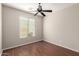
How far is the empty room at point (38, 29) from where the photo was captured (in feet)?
8.75

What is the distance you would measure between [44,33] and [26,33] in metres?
1.34

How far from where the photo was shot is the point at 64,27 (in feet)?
10.9

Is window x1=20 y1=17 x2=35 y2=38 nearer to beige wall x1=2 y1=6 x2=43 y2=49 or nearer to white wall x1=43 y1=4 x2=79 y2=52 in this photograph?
beige wall x1=2 y1=6 x2=43 y2=49

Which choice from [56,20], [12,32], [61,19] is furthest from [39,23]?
[12,32]

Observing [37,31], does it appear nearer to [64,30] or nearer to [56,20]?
[56,20]

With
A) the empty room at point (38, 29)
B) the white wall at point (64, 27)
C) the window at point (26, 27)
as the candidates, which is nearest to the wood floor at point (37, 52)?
the empty room at point (38, 29)

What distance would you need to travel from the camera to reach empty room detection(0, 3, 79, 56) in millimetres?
2667

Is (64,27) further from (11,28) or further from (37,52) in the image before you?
(11,28)

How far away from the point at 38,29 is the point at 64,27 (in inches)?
65.7

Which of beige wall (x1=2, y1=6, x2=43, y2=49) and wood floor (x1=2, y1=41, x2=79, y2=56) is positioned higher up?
beige wall (x1=2, y1=6, x2=43, y2=49)

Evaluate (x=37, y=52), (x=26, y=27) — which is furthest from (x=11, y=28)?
(x=37, y=52)

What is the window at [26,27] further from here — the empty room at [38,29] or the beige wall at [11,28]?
the beige wall at [11,28]

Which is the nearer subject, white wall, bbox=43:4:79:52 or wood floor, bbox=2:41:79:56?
wood floor, bbox=2:41:79:56

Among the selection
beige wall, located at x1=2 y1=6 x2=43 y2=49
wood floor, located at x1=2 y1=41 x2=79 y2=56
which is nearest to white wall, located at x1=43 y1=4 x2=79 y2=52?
wood floor, located at x1=2 y1=41 x2=79 y2=56
